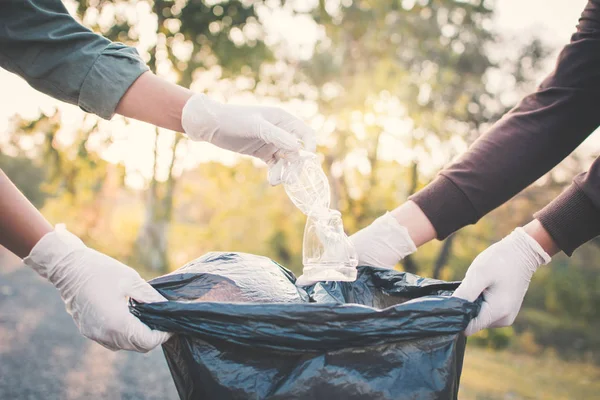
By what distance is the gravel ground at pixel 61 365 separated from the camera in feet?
9.26

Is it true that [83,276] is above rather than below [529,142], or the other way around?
below

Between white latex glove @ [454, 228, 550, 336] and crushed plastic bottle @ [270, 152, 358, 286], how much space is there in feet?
1.13

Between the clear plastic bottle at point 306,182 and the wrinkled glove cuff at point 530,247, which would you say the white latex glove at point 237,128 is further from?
the wrinkled glove cuff at point 530,247

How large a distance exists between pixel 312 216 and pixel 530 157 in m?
0.74

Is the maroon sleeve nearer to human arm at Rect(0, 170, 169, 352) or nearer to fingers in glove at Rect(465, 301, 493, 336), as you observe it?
fingers in glove at Rect(465, 301, 493, 336)

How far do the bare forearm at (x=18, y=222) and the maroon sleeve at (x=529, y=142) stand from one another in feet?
3.72

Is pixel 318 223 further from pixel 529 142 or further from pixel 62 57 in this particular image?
pixel 62 57

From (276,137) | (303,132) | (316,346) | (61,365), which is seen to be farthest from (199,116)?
(61,365)

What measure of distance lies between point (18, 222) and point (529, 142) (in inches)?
58.8

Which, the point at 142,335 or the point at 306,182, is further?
the point at 306,182

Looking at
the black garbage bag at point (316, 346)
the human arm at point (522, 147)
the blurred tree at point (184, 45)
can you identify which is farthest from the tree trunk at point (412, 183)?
the black garbage bag at point (316, 346)

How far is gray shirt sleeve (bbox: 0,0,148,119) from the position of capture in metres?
1.16

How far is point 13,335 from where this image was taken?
3793 mm

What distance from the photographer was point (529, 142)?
1.53 metres
